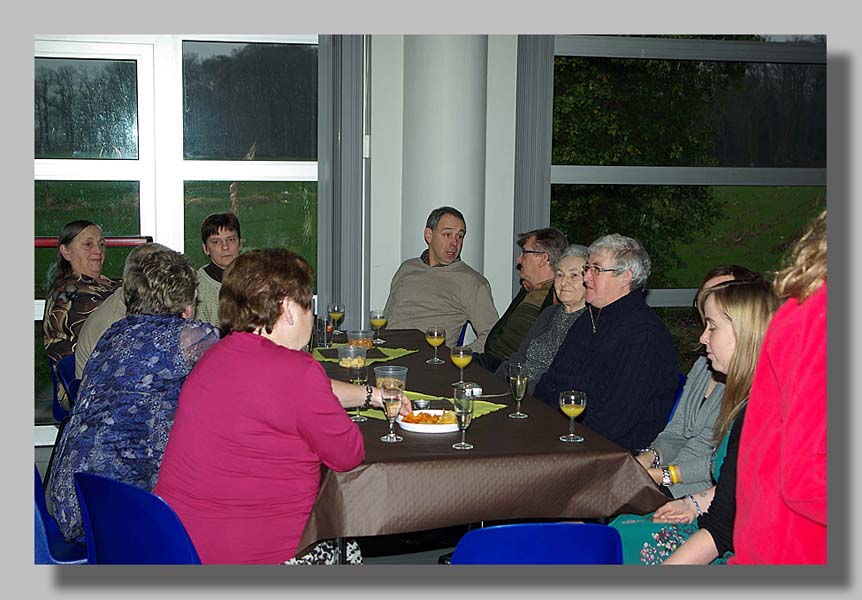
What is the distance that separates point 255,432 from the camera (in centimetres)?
229

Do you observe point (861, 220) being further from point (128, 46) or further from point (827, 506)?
point (128, 46)

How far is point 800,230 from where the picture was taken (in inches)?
64.2

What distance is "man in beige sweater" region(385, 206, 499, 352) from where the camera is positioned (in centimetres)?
530

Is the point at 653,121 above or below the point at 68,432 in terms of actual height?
above

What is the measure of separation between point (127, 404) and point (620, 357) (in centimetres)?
165

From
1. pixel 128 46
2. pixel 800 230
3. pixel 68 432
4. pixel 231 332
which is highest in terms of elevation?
pixel 128 46

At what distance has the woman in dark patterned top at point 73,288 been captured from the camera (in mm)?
4383

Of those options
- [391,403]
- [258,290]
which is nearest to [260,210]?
[391,403]

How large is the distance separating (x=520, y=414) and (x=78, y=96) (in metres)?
3.83

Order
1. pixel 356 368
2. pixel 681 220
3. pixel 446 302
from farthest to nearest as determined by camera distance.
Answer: pixel 681 220
pixel 446 302
pixel 356 368

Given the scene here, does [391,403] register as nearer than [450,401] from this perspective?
Yes

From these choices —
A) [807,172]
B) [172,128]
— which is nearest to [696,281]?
[807,172]

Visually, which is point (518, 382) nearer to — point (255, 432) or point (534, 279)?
point (255, 432)

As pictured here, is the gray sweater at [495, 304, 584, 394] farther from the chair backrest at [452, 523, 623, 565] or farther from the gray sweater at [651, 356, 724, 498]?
the chair backrest at [452, 523, 623, 565]
